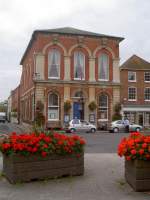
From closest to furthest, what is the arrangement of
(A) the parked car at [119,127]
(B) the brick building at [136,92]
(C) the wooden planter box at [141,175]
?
(C) the wooden planter box at [141,175], (A) the parked car at [119,127], (B) the brick building at [136,92]

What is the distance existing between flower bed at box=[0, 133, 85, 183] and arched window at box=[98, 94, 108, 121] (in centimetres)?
3863

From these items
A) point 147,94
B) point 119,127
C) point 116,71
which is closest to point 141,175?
point 119,127

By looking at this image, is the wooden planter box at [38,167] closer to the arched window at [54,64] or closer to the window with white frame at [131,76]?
the arched window at [54,64]

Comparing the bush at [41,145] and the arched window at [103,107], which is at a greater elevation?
the arched window at [103,107]

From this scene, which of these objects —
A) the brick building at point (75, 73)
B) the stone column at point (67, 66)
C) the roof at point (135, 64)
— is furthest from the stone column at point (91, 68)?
the roof at point (135, 64)

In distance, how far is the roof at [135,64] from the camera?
54319 mm

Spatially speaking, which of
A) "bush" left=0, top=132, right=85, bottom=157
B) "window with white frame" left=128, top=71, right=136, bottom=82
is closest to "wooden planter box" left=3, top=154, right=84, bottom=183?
"bush" left=0, top=132, right=85, bottom=157

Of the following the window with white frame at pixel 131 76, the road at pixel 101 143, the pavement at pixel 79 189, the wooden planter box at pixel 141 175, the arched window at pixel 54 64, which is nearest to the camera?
the pavement at pixel 79 189

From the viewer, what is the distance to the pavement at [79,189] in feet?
24.0

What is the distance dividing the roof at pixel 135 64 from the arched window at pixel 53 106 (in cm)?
1256

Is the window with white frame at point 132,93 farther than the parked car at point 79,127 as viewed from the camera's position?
Yes

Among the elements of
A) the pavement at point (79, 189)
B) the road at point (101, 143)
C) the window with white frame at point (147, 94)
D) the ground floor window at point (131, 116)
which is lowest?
the road at point (101, 143)

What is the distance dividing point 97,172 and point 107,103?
38369mm

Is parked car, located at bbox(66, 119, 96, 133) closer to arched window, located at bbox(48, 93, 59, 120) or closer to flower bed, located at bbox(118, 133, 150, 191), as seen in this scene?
arched window, located at bbox(48, 93, 59, 120)
